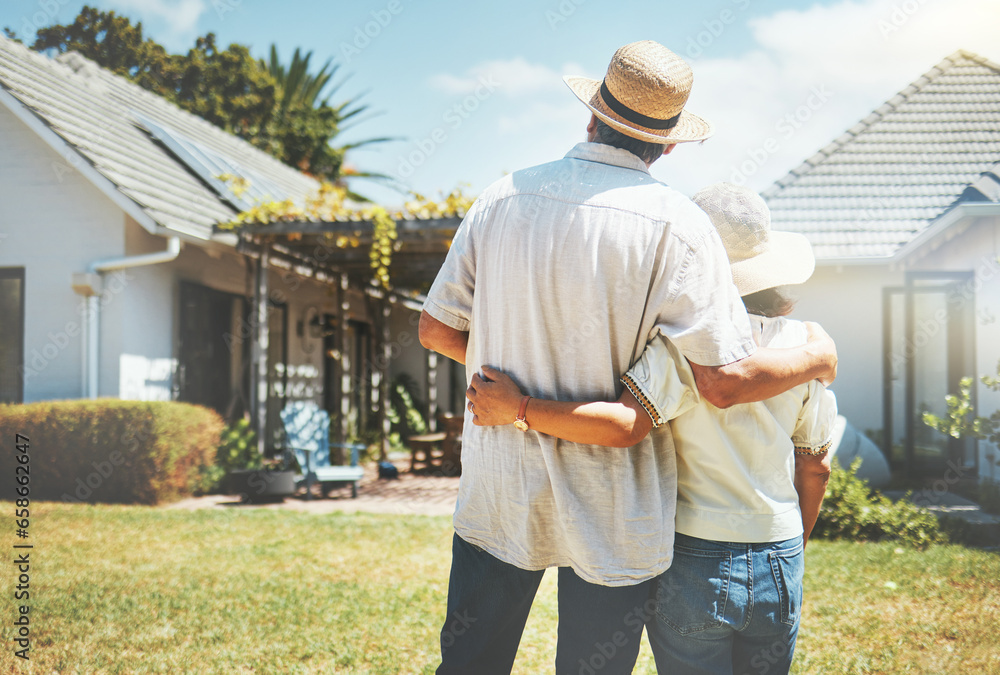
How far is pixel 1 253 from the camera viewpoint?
6.98m

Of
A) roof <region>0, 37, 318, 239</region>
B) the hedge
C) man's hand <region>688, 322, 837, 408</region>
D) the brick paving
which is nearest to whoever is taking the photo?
man's hand <region>688, 322, 837, 408</region>

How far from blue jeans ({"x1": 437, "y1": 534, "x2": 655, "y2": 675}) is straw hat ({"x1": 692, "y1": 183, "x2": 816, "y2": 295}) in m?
0.73

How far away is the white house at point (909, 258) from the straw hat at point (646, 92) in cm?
616

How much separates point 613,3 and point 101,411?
553cm

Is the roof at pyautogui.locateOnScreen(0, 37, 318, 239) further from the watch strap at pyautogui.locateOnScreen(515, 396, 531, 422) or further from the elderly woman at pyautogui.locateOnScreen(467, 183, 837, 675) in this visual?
the elderly woman at pyautogui.locateOnScreen(467, 183, 837, 675)

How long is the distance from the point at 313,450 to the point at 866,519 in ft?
17.4

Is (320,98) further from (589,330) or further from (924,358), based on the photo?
(589,330)

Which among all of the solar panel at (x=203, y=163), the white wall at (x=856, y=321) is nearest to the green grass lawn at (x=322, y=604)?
the white wall at (x=856, y=321)

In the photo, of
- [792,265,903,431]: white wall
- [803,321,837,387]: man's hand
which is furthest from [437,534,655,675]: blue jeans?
[792,265,903,431]: white wall

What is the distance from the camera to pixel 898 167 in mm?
8719

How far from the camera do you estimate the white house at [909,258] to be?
287 inches

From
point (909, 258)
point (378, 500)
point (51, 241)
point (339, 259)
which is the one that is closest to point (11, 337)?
point (51, 241)

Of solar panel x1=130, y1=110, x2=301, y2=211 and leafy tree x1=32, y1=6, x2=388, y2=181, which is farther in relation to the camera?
leafy tree x1=32, y1=6, x2=388, y2=181

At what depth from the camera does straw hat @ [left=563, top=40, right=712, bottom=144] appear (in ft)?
4.88
